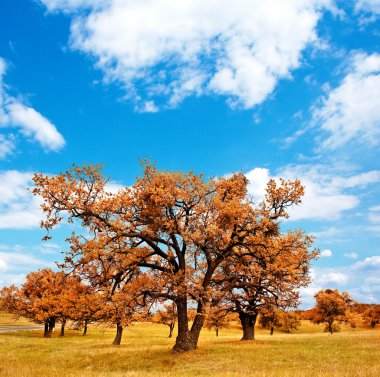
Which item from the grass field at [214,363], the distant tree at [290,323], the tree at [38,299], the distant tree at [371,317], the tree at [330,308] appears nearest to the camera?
the grass field at [214,363]

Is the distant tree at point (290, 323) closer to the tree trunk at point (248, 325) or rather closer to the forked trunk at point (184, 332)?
the tree trunk at point (248, 325)

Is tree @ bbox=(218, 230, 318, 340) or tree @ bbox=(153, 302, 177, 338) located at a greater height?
tree @ bbox=(218, 230, 318, 340)

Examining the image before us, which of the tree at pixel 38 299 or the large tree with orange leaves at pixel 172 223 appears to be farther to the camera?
the tree at pixel 38 299

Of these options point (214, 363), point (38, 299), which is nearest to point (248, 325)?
point (214, 363)

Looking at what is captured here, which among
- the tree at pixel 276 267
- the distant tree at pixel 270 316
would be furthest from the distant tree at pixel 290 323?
the tree at pixel 276 267

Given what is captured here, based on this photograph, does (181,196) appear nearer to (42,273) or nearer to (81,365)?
(81,365)

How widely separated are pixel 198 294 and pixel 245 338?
1677 centimetres

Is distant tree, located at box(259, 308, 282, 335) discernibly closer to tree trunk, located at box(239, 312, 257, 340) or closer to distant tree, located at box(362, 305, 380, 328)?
tree trunk, located at box(239, 312, 257, 340)

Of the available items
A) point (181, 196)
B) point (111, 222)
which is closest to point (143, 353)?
point (111, 222)

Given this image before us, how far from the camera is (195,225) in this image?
1040 inches

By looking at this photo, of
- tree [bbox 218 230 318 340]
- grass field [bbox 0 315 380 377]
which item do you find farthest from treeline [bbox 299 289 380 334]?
grass field [bbox 0 315 380 377]

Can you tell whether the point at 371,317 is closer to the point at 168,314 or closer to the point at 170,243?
the point at 168,314

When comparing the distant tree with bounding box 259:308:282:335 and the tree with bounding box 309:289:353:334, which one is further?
the tree with bounding box 309:289:353:334

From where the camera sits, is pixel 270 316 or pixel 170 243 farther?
pixel 270 316
